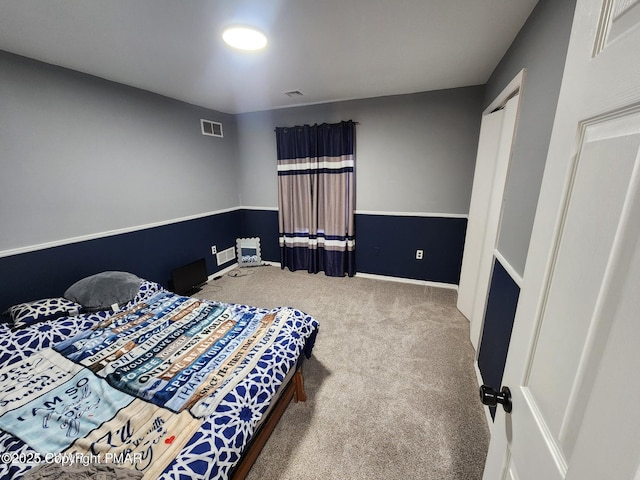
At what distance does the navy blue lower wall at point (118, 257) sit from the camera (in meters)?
1.96

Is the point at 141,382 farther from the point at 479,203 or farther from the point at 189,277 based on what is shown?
the point at 479,203

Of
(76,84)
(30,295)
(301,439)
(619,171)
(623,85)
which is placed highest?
(76,84)

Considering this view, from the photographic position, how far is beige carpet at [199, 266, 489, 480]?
53.6 inches

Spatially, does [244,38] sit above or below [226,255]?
above

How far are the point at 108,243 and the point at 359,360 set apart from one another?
2653 millimetres

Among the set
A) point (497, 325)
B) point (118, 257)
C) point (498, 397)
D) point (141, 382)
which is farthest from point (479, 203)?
point (118, 257)

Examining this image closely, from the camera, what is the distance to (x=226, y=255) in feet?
13.2

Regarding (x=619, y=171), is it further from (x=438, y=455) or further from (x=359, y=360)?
(x=359, y=360)

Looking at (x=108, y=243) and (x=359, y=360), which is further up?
(x=108, y=243)

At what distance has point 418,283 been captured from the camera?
3480 mm

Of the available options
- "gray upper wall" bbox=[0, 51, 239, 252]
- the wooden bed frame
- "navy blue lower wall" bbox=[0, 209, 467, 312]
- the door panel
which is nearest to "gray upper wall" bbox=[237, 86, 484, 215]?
"navy blue lower wall" bbox=[0, 209, 467, 312]

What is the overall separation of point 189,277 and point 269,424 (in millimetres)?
2371

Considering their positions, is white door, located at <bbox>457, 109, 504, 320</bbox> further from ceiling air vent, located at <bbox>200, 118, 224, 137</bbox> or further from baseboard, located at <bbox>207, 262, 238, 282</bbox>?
ceiling air vent, located at <bbox>200, 118, 224, 137</bbox>

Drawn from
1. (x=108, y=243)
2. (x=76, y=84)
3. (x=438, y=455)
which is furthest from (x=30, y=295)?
(x=438, y=455)
